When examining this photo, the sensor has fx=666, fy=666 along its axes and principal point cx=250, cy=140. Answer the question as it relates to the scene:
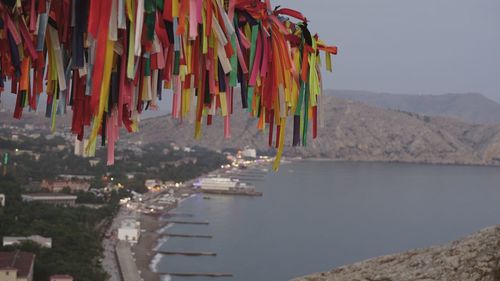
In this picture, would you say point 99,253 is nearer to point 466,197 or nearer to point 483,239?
point 483,239

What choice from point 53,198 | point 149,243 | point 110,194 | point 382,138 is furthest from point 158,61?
point 382,138

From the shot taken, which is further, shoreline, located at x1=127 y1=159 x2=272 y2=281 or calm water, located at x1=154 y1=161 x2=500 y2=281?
calm water, located at x1=154 y1=161 x2=500 y2=281

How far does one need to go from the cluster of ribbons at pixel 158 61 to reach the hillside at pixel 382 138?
2440 inches

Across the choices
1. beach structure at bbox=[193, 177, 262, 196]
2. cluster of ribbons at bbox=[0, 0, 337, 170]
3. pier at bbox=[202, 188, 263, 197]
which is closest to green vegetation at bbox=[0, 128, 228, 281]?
cluster of ribbons at bbox=[0, 0, 337, 170]

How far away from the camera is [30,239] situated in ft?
37.8

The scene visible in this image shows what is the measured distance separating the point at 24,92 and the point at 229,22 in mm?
256

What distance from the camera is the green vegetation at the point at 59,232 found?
35.5 ft

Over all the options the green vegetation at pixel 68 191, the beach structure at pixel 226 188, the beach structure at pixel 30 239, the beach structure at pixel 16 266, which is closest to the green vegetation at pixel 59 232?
the green vegetation at pixel 68 191

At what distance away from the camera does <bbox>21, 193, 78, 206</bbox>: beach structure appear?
19.4 m

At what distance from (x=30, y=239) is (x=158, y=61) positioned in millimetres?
11580

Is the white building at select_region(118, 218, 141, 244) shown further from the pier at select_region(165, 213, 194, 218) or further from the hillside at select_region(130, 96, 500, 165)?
the hillside at select_region(130, 96, 500, 165)

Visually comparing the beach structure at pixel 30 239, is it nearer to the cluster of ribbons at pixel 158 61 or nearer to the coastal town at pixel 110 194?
the coastal town at pixel 110 194

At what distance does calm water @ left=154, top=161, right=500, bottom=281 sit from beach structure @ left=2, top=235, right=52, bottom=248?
3329 millimetres

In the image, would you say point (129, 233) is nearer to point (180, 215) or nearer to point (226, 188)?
point (180, 215)
